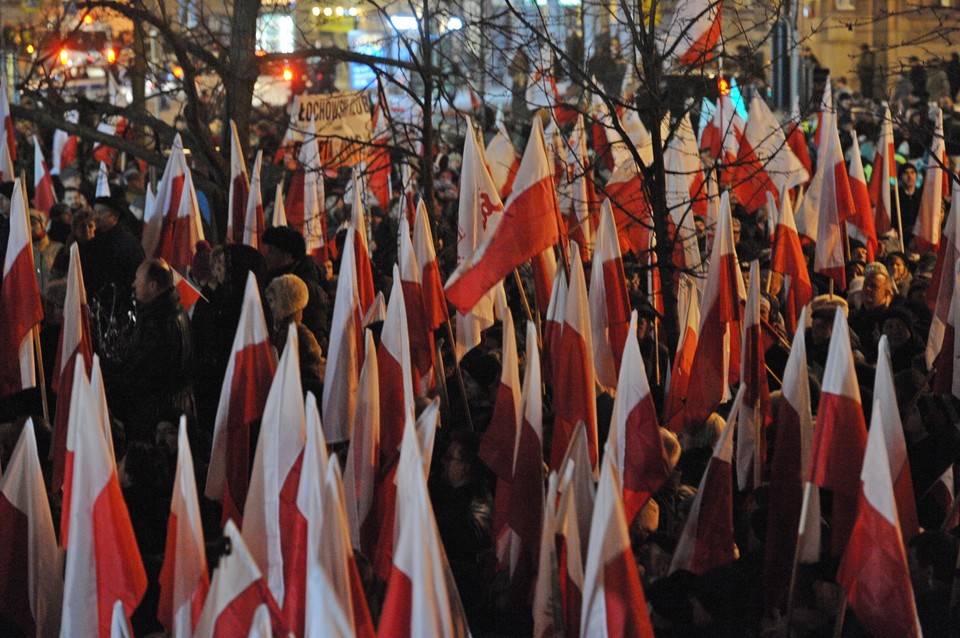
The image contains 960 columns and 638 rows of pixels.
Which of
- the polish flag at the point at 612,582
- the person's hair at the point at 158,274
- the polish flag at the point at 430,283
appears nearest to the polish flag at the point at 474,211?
the polish flag at the point at 430,283

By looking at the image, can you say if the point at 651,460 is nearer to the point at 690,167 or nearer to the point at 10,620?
the point at 10,620

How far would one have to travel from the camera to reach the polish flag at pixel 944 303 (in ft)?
26.7

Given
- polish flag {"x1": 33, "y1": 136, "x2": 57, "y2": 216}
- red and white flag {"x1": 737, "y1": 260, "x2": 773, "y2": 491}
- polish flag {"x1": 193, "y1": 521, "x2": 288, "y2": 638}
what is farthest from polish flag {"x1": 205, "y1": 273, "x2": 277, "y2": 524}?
polish flag {"x1": 33, "y1": 136, "x2": 57, "y2": 216}

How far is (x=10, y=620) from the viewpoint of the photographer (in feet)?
19.7

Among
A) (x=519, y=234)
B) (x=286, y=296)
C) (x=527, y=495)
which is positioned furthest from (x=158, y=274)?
(x=527, y=495)

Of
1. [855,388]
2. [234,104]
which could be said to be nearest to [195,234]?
[234,104]

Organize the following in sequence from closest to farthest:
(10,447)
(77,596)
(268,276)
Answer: (77,596) < (10,447) < (268,276)

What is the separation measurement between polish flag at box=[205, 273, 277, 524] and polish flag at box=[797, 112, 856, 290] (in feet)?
18.9

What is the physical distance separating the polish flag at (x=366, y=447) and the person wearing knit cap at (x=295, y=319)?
24.2 inches

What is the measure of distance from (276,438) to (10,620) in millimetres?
1281

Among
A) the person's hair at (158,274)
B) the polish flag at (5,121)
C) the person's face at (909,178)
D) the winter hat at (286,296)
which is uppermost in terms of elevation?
the polish flag at (5,121)

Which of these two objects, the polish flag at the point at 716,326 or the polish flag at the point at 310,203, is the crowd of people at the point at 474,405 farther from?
the polish flag at the point at 310,203

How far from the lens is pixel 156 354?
7.79 m

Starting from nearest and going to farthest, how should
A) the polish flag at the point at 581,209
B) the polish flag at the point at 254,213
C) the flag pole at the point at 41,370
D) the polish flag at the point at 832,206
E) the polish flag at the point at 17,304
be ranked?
the flag pole at the point at 41,370 → the polish flag at the point at 17,304 → the polish flag at the point at 581,209 → the polish flag at the point at 254,213 → the polish flag at the point at 832,206
